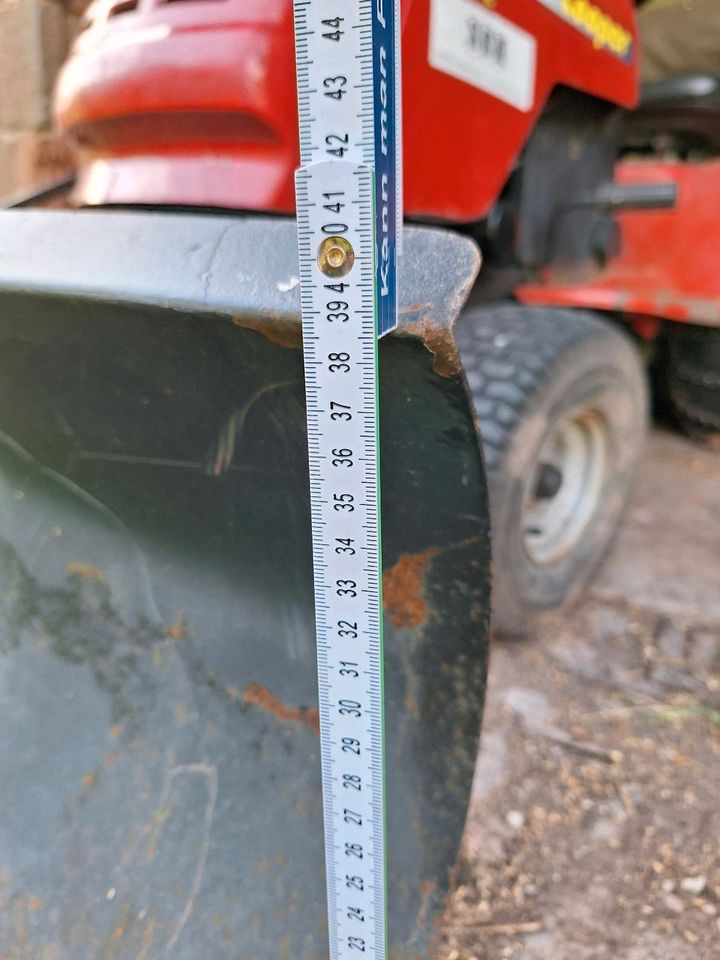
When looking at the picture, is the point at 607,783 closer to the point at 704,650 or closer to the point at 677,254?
the point at 704,650

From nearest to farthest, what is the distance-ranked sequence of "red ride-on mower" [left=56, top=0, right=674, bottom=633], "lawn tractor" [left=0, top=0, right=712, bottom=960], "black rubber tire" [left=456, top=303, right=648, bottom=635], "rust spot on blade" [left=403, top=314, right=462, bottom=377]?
"rust spot on blade" [left=403, top=314, right=462, bottom=377], "lawn tractor" [left=0, top=0, right=712, bottom=960], "red ride-on mower" [left=56, top=0, right=674, bottom=633], "black rubber tire" [left=456, top=303, right=648, bottom=635]

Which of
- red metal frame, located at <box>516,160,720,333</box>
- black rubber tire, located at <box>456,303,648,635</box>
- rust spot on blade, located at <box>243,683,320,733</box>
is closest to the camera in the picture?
rust spot on blade, located at <box>243,683,320,733</box>

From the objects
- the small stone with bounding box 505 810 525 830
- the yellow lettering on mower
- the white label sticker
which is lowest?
the small stone with bounding box 505 810 525 830

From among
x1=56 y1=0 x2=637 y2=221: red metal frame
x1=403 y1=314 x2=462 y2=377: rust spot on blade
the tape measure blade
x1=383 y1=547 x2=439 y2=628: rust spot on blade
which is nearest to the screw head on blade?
the tape measure blade

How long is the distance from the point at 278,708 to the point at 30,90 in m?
2.42

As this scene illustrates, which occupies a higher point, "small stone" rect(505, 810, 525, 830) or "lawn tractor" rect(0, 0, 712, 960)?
"lawn tractor" rect(0, 0, 712, 960)

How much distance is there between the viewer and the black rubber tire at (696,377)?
A: 230 cm

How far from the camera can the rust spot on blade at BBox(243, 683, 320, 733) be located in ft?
3.23

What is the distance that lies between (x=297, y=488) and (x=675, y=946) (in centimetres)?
76

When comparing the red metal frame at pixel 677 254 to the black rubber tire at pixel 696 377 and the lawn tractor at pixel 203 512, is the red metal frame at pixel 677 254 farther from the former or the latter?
the lawn tractor at pixel 203 512

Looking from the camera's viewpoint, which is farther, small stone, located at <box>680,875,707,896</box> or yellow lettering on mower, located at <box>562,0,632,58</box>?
yellow lettering on mower, located at <box>562,0,632,58</box>

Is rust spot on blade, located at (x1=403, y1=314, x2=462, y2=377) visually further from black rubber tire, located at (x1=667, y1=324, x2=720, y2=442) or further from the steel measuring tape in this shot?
black rubber tire, located at (x1=667, y1=324, x2=720, y2=442)

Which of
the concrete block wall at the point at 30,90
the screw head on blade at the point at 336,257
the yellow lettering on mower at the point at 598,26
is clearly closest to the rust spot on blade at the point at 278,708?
the screw head on blade at the point at 336,257

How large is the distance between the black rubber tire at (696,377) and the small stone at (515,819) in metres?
1.60
